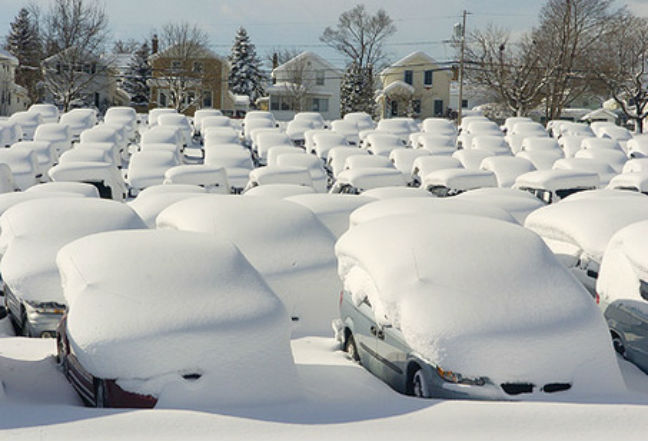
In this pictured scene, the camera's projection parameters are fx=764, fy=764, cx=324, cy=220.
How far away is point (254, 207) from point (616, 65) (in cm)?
6281

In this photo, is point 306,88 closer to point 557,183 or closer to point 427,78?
point 427,78

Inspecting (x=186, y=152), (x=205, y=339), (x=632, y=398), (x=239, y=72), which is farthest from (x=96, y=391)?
(x=239, y=72)

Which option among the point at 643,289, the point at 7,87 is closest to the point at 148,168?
the point at 643,289

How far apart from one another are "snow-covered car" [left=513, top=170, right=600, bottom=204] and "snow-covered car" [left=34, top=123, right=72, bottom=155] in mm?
19207

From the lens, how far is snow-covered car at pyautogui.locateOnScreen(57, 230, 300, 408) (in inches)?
219

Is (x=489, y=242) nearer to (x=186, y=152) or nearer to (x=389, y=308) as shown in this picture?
(x=389, y=308)

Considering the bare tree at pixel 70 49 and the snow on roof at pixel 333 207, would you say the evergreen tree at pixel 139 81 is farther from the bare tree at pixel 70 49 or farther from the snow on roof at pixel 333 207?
the snow on roof at pixel 333 207

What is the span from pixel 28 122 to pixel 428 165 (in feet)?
76.9

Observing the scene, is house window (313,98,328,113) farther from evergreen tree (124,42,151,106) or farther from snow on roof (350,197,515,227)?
snow on roof (350,197,515,227)

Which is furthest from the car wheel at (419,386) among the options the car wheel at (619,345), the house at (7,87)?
the house at (7,87)

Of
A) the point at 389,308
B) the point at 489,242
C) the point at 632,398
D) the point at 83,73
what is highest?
the point at 83,73

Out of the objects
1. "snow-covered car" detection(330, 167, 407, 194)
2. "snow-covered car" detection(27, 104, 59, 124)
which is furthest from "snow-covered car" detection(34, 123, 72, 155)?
"snow-covered car" detection(330, 167, 407, 194)

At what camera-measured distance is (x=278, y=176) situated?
1856cm

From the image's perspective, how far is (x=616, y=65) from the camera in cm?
6581
